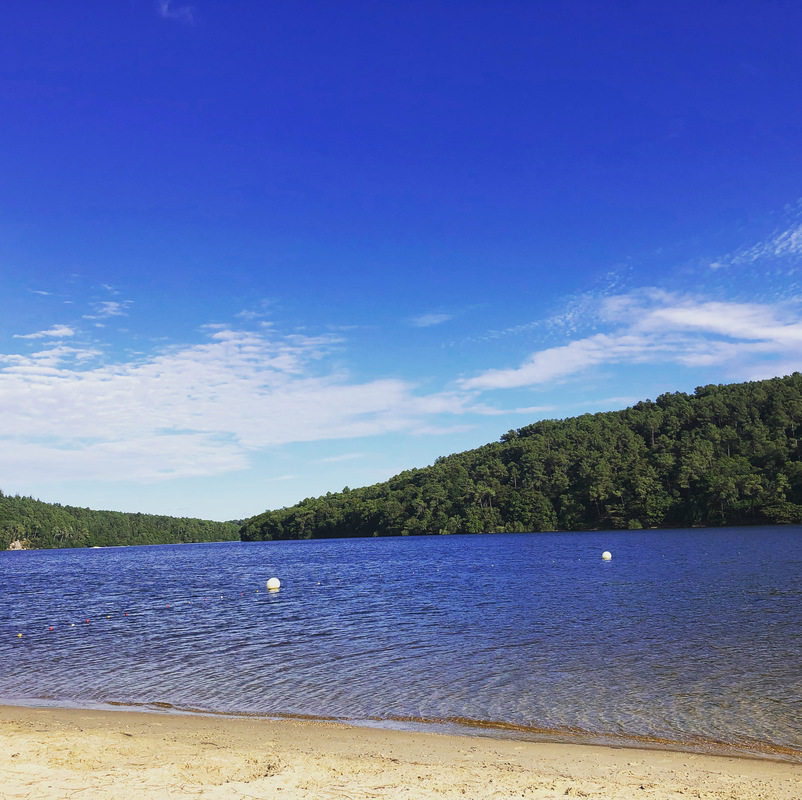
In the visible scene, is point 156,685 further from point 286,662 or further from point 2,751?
point 2,751

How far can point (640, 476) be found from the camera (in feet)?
473

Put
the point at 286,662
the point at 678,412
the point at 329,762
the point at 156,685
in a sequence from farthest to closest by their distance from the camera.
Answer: the point at 678,412 → the point at 286,662 → the point at 156,685 → the point at 329,762

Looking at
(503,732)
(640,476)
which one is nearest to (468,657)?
(503,732)

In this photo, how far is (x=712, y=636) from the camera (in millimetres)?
21531

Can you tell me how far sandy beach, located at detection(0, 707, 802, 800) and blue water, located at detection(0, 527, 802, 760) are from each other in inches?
57.1

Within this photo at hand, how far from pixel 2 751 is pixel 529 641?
1607cm

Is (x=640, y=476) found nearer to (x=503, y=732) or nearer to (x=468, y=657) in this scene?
(x=468, y=657)

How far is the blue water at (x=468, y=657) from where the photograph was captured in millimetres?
13688

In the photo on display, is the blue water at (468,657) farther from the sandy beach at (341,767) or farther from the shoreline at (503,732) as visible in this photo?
the sandy beach at (341,767)

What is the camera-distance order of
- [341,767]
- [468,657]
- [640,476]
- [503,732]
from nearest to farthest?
1. [341,767]
2. [503,732]
3. [468,657]
4. [640,476]

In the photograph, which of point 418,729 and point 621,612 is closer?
point 418,729

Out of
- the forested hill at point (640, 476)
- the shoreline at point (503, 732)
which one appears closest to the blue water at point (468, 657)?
the shoreline at point (503, 732)

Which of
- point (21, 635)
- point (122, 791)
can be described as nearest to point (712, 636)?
point (122, 791)

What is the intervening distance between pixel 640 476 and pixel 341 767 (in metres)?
146
